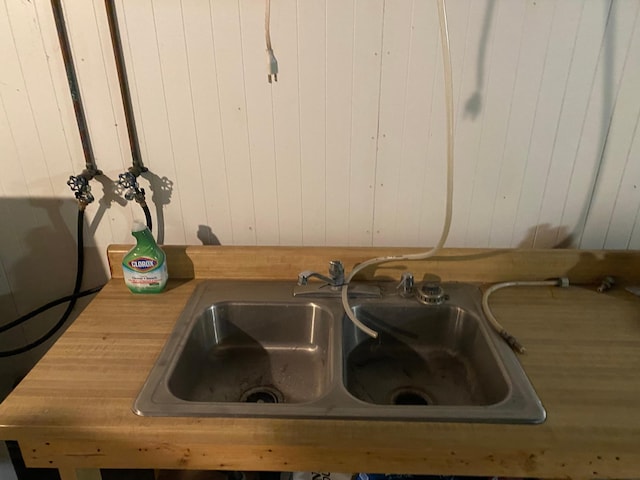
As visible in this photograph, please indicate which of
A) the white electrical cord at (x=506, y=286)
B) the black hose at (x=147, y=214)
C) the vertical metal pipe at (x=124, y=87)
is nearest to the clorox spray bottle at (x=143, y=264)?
the black hose at (x=147, y=214)

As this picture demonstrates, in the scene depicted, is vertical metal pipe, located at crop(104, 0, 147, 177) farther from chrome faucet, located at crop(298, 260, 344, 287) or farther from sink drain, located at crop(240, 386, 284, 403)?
sink drain, located at crop(240, 386, 284, 403)

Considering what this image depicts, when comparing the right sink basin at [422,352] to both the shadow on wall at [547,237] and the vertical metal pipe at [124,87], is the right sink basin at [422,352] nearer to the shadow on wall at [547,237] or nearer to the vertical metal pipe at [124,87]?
the shadow on wall at [547,237]

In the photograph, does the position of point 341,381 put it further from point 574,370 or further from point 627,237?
point 627,237

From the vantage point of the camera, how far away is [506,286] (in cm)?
118

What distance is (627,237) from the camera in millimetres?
1230

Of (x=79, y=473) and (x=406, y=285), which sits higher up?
(x=406, y=285)

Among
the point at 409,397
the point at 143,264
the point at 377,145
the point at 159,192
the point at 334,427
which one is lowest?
the point at 409,397

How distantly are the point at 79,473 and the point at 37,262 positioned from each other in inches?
26.2

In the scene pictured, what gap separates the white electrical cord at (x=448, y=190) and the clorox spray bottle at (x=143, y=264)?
453mm

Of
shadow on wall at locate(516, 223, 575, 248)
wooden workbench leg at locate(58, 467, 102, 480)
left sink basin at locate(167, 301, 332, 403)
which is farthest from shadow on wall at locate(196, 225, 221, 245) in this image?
shadow on wall at locate(516, 223, 575, 248)

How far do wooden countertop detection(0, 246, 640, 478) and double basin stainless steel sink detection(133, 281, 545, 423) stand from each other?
0.09 metres

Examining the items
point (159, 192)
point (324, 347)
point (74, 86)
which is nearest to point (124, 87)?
point (74, 86)

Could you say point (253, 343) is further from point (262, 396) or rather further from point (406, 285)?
point (406, 285)

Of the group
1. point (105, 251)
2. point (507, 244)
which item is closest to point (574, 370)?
point (507, 244)
